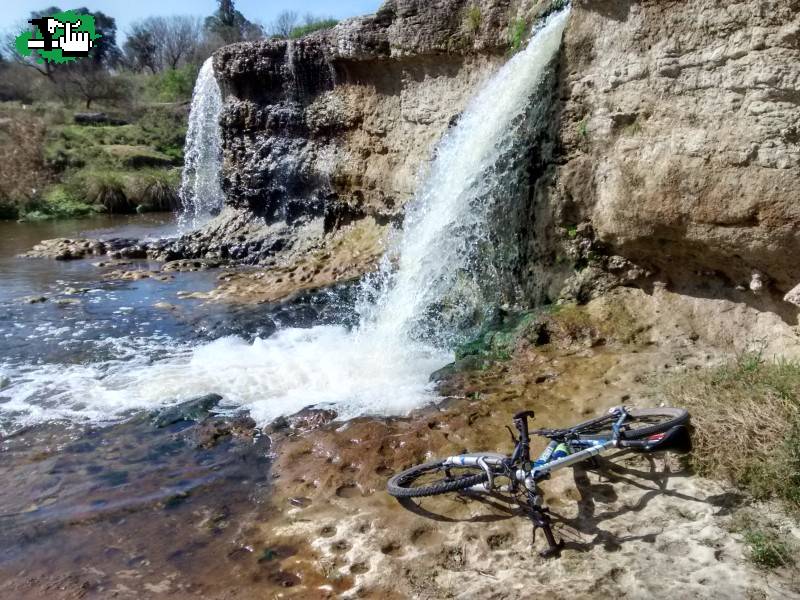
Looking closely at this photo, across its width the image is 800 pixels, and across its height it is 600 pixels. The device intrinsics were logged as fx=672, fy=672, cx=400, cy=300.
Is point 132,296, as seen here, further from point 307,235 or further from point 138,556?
point 138,556

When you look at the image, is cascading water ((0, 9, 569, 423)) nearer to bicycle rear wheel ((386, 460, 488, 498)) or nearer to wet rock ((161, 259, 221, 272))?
bicycle rear wheel ((386, 460, 488, 498))

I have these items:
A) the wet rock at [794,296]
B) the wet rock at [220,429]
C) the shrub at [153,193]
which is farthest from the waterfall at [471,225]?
the shrub at [153,193]

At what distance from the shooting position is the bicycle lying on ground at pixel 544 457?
3.77 meters

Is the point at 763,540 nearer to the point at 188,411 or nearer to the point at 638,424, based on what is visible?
the point at 638,424

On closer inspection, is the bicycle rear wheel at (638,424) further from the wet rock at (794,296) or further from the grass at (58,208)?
the grass at (58,208)

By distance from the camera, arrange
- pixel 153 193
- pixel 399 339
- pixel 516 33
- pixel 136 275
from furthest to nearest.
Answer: pixel 153 193 < pixel 136 275 < pixel 516 33 < pixel 399 339

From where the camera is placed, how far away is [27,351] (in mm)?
8016

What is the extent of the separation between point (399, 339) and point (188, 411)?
8.22 feet

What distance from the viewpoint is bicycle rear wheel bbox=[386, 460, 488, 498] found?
3.91 metres

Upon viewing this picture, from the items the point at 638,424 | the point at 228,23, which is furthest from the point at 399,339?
the point at 228,23

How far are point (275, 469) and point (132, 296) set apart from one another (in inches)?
279

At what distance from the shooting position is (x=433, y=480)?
441 cm

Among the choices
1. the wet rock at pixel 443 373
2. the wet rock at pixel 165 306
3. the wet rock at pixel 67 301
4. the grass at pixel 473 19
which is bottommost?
the wet rock at pixel 443 373

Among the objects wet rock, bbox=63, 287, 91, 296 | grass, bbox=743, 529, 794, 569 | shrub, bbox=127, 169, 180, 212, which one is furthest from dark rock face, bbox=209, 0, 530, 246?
shrub, bbox=127, 169, 180, 212
